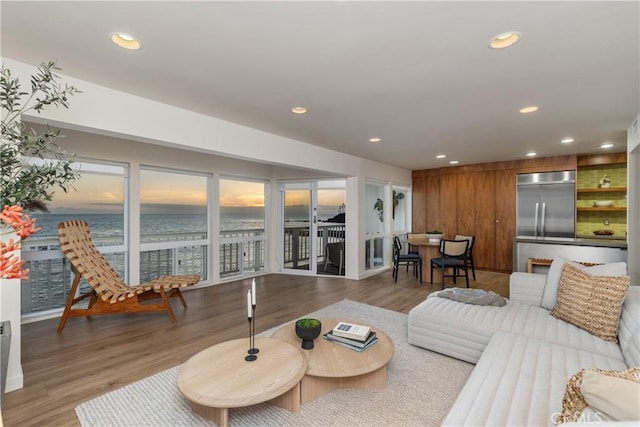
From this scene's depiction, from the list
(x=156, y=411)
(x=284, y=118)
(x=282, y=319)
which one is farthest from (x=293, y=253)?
(x=156, y=411)

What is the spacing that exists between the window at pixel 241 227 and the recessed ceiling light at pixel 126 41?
145 inches

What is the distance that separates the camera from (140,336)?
10.5 ft

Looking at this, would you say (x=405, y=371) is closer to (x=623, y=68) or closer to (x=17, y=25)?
(x=623, y=68)

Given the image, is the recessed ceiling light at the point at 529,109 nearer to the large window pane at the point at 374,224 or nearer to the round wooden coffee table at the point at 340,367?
the round wooden coffee table at the point at 340,367

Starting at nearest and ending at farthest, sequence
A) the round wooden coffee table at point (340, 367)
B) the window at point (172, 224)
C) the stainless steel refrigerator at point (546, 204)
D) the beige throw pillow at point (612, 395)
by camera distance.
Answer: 1. the beige throw pillow at point (612, 395)
2. the round wooden coffee table at point (340, 367)
3. the window at point (172, 224)
4. the stainless steel refrigerator at point (546, 204)

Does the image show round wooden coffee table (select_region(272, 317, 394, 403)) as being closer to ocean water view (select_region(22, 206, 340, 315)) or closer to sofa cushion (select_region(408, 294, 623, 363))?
sofa cushion (select_region(408, 294, 623, 363))

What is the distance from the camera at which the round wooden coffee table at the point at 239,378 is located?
1.62 m

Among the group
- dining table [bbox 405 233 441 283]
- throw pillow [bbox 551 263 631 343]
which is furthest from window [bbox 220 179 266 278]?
throw pillow [bbox 551 263 631 343]

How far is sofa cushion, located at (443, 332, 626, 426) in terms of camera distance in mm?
1367

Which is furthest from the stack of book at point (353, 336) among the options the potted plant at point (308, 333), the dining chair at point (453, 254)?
the dining chair at point (453, 254)

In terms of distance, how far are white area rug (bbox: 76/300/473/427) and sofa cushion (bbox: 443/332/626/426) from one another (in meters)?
0.47

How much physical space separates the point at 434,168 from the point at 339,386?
6399mm

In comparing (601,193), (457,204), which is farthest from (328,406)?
(601,193)

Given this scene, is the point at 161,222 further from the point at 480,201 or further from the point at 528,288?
the point at 480,201
